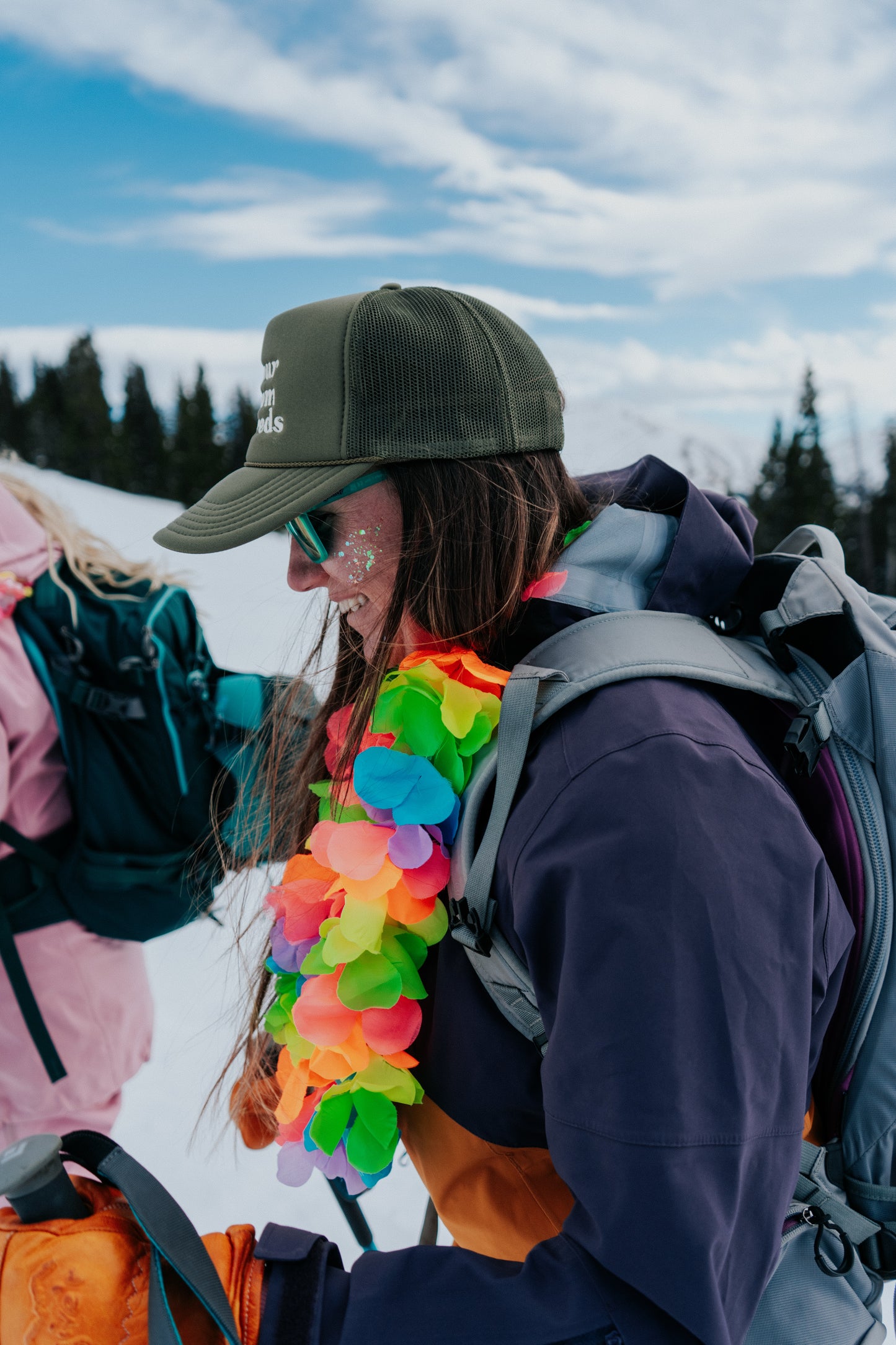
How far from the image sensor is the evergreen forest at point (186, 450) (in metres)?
34.7

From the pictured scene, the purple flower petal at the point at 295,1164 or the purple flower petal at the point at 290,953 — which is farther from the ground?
the purple flower petal at the point at 290,953

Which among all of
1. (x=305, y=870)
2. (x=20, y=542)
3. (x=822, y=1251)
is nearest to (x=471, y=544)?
(x=305, y=870)

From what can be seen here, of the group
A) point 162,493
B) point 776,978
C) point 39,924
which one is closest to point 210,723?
point 39,924

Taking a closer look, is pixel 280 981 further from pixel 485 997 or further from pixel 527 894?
pixel 527 894

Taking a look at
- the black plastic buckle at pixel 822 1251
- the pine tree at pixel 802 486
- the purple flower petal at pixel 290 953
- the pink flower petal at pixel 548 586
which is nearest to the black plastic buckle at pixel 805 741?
the pink flower petal at pixel 548 586

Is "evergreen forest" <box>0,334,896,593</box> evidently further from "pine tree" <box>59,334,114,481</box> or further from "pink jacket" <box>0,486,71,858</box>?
"pink jacket" <box>0,486,71,858</box>

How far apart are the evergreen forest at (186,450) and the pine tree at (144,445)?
54mm

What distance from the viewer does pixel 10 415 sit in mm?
56062

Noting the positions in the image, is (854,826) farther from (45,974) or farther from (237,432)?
(237,432)

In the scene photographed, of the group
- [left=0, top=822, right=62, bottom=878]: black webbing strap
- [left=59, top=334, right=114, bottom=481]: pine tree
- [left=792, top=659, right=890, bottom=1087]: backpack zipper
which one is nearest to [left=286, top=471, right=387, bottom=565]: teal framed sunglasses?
[left=792, top=659, right=890, bottom=1087]: backpack zipper

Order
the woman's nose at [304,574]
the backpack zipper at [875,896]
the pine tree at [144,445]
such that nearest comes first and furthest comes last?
the backpack zipper at [875,896] < the woman's nose at [304,574] < the pine tree at [144,445]

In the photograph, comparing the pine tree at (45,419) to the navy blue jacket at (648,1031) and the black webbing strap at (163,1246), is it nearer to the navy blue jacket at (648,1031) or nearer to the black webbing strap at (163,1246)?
the black webbing strap at (163,1246)

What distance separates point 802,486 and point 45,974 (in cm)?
3620

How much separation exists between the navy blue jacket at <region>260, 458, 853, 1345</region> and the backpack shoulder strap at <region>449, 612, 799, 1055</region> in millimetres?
22
